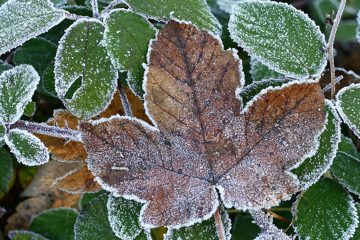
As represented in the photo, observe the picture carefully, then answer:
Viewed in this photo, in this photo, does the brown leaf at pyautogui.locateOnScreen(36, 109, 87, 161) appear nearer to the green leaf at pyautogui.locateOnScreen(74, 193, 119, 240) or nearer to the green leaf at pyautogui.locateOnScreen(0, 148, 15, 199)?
the green leaf at pyautogui.locateOnScreen(74, 193, 119, 240)

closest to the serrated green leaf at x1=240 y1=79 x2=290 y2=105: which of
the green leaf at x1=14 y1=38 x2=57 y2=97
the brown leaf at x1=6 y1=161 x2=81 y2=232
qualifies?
the green leaf at x1=14 y1=38 x2=57 y2=97

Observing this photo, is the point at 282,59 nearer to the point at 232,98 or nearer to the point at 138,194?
the point at 232,98

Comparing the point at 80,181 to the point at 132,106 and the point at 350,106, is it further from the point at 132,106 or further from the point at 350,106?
the point at 350,106

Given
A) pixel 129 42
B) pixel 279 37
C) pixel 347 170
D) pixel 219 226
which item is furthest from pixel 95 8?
pixel 347 170

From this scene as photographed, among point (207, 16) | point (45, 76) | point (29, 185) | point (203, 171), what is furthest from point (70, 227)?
point (207, 16)

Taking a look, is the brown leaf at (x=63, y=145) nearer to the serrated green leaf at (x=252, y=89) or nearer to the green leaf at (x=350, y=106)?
the serrated green leaf at (x=252, y=89)

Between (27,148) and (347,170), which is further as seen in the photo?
(347,170)
